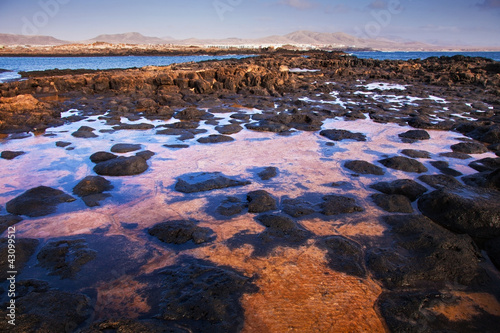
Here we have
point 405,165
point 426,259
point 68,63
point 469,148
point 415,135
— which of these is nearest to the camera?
point 426,259

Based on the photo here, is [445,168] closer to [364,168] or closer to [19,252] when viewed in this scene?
[364,168]

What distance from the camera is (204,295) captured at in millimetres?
2969

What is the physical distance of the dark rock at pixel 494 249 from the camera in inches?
143

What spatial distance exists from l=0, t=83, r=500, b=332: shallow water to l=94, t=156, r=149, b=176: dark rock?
21cm

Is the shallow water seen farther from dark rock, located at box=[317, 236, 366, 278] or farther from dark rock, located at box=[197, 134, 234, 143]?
dark rock, located at box=[197, 134, 234, 143]

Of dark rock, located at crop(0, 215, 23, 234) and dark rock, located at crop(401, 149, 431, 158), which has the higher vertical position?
dark rock, located at crop(401, 149, 431, 158)

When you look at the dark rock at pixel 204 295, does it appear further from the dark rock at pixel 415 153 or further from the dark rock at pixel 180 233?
the dark rock at pixel 415 153

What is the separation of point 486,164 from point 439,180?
6.83 feet

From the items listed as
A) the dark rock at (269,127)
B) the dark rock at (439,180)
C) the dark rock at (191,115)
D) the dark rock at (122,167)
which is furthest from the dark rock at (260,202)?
the dark rock at (191,115)

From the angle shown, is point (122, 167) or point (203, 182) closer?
point (203, 182)

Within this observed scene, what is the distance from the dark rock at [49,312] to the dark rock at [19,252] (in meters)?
0.68

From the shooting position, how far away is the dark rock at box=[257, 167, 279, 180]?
6.17 meters

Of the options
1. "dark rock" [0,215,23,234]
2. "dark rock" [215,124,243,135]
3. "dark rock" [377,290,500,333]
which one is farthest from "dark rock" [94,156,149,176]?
"dark rock" [377,290,500,333]

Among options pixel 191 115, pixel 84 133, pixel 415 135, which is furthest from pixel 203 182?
pixel 415 135
